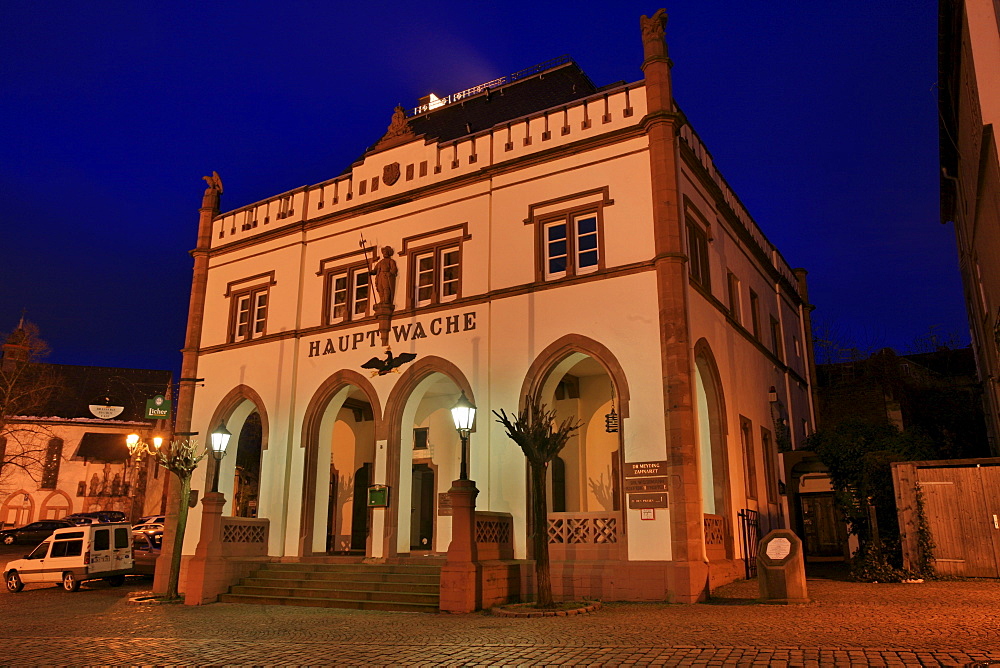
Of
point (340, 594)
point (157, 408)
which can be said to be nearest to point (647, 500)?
point (340, 594)

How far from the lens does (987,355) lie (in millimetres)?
21266

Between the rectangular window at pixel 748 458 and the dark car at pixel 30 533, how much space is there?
34440 millimetres

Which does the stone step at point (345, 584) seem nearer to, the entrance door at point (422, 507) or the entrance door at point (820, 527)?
the entrance door at point (422, 507)

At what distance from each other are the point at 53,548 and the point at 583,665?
1882 centimetres

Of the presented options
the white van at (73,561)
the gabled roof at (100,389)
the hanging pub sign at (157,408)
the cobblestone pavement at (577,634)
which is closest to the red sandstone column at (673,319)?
the cobblestone pavement at (577,634)

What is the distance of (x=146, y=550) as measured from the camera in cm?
2403

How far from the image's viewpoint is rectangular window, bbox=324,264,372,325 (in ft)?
69.4

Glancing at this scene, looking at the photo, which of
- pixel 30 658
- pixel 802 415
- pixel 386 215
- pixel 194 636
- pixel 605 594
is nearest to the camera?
pixel 30 658

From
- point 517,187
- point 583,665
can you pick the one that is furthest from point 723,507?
point 583,665

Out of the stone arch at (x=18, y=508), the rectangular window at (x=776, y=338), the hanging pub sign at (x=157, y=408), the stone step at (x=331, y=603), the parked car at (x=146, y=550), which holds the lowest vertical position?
the stone step at (x=331, y=603)

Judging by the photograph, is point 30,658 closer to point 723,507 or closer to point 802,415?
point 723,507

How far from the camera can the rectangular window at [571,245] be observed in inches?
690

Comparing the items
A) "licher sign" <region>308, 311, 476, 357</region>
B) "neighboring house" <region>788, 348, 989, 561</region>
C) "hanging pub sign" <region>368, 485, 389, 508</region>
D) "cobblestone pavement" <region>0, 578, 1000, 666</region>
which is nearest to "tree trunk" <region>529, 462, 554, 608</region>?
"cobblestone pavement" <region>0, 578, 1000, 666</region>

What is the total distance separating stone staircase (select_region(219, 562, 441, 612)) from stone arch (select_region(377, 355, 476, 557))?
3.96 ft
